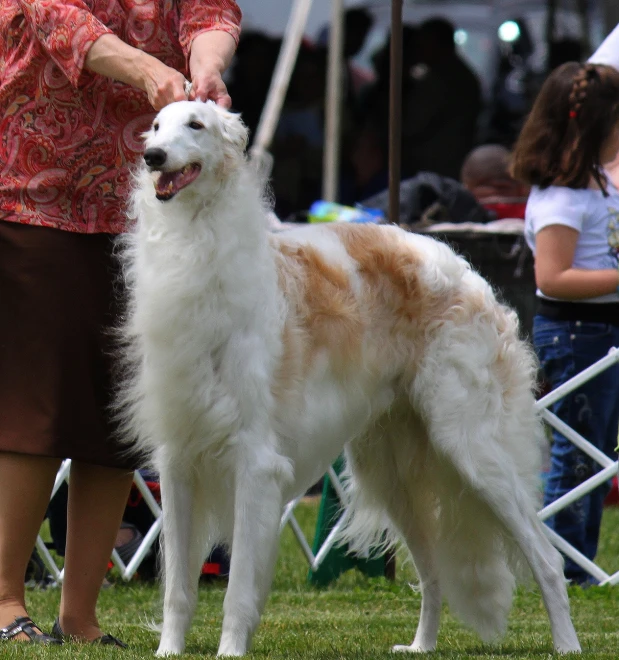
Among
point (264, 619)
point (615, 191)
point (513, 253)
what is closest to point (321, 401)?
point (264, 619)

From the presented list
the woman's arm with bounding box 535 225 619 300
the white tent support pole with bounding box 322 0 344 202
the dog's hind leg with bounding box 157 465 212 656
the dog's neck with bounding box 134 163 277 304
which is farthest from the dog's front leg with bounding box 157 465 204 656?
the white tent support pole with bounding box 322 0 344 202

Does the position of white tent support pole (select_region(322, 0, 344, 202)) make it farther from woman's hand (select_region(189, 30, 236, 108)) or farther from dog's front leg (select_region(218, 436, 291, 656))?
dog's front leg (select_region(218, 436, 291, 656))

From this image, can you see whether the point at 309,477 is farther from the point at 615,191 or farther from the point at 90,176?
the point at 615,191

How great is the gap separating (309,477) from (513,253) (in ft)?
9.60

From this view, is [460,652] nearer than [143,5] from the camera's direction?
No

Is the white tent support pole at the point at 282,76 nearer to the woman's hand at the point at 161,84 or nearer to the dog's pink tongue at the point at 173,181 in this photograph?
the woman's hand at the point at 161,84

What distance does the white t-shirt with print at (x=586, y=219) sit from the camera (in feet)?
15.0

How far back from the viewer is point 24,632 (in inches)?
133

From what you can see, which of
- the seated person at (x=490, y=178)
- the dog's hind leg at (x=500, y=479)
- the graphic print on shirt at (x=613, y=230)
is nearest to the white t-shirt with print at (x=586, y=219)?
the graphic print on shirt at (x=613, y=230)

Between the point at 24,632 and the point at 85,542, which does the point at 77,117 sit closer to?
the point at 85,542

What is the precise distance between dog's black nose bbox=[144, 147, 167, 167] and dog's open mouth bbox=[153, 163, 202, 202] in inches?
2.5

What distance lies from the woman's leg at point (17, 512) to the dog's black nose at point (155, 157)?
1.02m

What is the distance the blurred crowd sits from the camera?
9.47 metres

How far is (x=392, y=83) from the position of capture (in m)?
5.05
